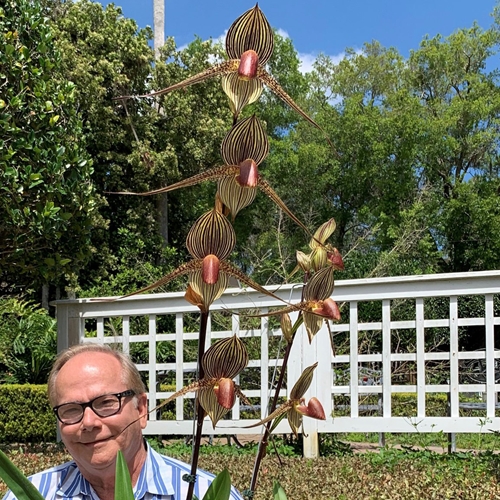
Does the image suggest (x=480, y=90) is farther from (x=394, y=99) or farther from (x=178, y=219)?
(x=178, y=219)

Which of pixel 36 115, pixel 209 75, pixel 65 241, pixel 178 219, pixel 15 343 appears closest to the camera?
pixel 209 75

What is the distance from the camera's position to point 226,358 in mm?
664

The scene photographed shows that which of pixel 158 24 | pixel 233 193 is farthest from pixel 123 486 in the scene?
pixel 158 24

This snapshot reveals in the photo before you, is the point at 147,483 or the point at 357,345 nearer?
the point at 147,483

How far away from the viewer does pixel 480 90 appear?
20016mm

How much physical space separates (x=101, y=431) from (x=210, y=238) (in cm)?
78

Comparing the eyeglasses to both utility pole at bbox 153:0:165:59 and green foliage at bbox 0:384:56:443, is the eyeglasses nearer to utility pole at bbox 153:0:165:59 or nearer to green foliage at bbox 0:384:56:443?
green foliage at bbox 0:384:56:443

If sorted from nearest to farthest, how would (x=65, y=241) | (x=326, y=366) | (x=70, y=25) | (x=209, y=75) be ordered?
(x=209, y=75)
(x=326, y=366)
(x=65, y=241)
(x=70, y=25)

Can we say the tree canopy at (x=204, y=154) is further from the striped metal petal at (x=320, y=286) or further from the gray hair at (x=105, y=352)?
the striped metal petal at (x=320, y=286)

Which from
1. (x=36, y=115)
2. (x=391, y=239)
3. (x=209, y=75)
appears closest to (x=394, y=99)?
(x=391, y=239)

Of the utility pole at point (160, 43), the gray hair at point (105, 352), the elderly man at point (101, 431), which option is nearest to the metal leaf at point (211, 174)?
the elderly man at point (101, 431)

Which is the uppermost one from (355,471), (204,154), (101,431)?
(204,154)

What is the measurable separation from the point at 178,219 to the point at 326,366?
527 inches

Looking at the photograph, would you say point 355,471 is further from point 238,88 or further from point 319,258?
point 238,88
